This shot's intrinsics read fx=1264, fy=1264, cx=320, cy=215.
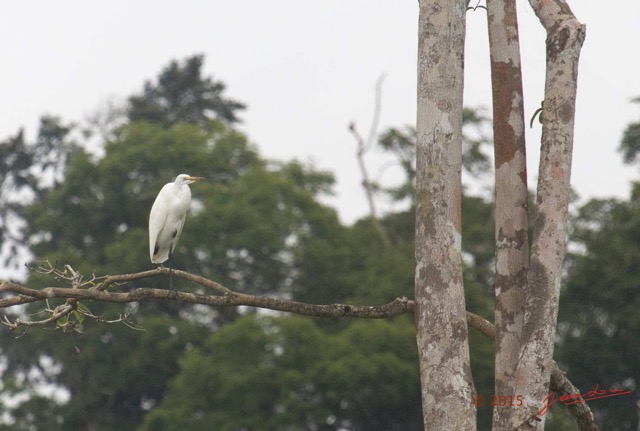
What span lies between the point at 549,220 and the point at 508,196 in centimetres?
39

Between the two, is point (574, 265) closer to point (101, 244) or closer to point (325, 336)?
point (325, 336)

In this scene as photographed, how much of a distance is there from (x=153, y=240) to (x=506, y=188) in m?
5.70

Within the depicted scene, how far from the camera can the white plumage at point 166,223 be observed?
10.6 meters

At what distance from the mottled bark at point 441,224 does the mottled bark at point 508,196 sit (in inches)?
10.6

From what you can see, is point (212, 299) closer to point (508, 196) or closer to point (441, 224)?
point (441, 224)

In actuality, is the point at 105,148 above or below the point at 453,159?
above

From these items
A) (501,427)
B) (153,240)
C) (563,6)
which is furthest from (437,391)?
(153,240)

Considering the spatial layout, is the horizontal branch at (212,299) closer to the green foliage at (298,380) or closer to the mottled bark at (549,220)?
the mottled bark at (549,220)

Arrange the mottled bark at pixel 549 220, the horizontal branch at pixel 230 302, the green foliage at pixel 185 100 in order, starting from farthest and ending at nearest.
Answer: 1. the green foliage at pixel 185 100
2. the horizontal branch at pixel 230 302
3. the mottled bark at pixel 549 220

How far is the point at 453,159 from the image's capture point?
506 centimetres

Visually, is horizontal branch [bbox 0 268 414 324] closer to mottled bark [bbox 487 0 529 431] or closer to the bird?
mottled bark [bbox 487 0 529 431]

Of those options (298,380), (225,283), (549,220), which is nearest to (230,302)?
(549,220)

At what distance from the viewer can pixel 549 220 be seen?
498 cm

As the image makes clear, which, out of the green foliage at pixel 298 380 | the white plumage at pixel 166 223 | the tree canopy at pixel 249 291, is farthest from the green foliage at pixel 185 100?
the white plumage at pixel 166 223
